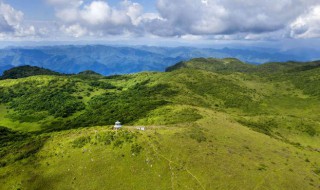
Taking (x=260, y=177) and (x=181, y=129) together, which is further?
(x=181, y=129)

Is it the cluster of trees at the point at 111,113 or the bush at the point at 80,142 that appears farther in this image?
the cluster of trees at the point at 111,113

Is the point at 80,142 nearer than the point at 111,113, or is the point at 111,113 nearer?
the point at 80,142

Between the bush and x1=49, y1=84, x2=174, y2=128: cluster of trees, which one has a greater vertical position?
the bush

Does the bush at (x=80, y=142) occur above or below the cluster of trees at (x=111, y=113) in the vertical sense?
above

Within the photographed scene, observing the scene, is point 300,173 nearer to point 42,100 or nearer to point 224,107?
point 224,107

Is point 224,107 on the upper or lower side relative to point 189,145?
lower

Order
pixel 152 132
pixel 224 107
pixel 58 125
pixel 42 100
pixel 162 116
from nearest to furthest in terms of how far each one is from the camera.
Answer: pixel 152 132 → pixel 162 116 → pixel 58 125 → pixel 224 107 → pixel 42 100

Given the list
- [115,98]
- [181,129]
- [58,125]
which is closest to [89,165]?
[181,129]

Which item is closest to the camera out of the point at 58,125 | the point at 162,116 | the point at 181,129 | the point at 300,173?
the point at 300,173

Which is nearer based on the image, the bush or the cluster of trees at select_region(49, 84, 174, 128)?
the bush

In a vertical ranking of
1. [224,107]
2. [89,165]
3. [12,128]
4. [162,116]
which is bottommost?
[12,128]

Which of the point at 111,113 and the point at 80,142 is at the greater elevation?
the point at 80,142
